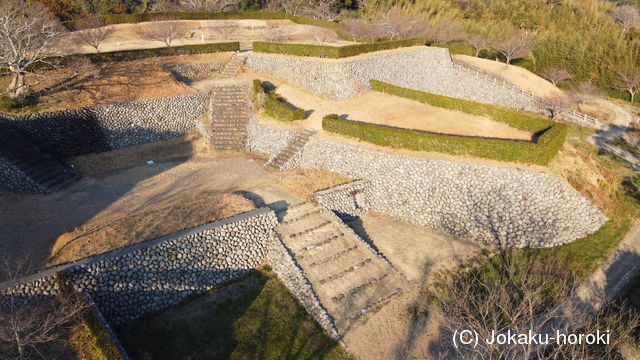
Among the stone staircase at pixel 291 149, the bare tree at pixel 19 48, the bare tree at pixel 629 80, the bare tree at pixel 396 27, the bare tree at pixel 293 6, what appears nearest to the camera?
the bare tree at pixel 19 48

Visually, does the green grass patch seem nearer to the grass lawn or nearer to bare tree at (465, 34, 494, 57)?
bare tree at (465, 34, 494, 57)

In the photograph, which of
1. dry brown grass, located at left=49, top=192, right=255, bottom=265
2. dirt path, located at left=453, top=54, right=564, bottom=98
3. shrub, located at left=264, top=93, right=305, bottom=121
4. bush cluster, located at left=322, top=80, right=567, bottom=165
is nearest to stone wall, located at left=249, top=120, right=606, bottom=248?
bush cluster, located at left=322, top=80, right=567, bottom=165

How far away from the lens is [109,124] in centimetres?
2645

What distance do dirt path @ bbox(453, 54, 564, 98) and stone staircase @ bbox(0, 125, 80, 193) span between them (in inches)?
1517

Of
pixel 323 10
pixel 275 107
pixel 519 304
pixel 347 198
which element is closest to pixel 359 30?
pixel 323 10

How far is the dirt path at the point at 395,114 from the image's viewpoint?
2472 cm

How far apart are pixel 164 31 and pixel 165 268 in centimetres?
3113

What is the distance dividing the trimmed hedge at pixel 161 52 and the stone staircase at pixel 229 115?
6.01 m

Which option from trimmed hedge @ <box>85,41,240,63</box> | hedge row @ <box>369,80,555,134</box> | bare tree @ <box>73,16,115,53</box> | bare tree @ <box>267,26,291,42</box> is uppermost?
bare tree @ <box>267,26,291,42</box>

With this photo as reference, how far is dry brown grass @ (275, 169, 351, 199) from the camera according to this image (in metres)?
21.8

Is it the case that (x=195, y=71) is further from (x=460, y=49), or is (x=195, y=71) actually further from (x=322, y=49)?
(x=460, y=49)

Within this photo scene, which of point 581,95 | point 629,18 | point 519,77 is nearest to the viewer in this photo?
point 581,95

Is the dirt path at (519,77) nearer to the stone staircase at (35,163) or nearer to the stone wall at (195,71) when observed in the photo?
the stone wall at (195,71)

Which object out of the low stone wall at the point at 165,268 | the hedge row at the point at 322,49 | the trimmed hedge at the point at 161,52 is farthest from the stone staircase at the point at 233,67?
the low stone wall at the point at 165,268
